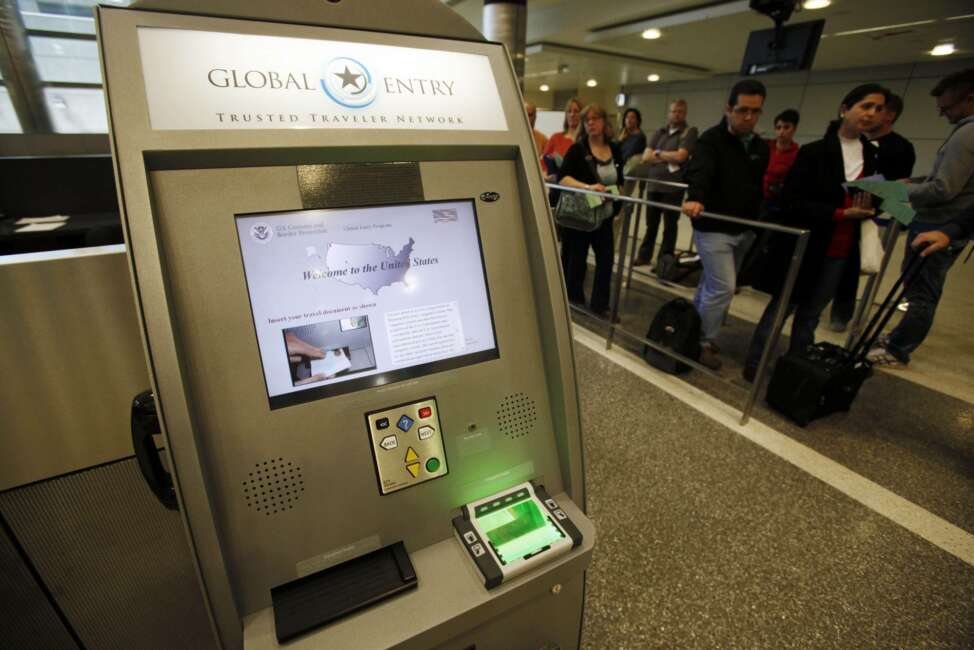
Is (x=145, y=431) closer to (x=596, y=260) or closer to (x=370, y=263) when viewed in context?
(x=370, y=263)

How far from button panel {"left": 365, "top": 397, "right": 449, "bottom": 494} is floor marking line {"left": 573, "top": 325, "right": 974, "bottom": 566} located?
2056 millimetres

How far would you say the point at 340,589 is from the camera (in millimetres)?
678

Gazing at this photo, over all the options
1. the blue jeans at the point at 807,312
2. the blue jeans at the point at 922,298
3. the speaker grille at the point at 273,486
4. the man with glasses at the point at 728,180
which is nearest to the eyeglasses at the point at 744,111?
the man with glasses at the point at 728,180

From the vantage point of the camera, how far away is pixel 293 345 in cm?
Answer: 68

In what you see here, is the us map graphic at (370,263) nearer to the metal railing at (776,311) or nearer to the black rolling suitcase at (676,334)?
the metal railing at (776,311)

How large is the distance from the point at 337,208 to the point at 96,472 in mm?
698

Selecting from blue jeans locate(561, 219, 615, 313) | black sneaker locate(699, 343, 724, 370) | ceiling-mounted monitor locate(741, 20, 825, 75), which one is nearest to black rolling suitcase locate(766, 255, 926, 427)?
black sneaker locate(699, 343, 724, 370)

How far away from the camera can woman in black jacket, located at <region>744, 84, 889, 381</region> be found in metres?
2.20

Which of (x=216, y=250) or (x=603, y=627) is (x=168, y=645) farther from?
(x=603, y=627)

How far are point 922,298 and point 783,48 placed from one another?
1840 mm

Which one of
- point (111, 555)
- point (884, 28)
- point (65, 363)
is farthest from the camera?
point (884, 28)

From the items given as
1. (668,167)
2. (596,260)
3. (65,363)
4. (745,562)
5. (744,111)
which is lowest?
(745,562)

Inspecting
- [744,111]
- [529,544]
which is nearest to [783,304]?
[744,111]

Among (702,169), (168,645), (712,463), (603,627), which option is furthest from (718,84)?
(168,645)
